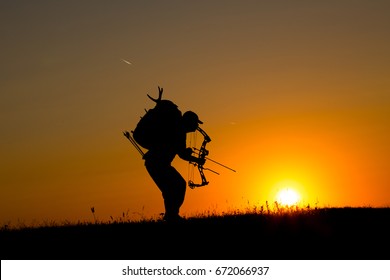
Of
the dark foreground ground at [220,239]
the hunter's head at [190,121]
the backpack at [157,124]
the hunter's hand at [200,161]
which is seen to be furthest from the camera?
the hunter's hand at [200,161]

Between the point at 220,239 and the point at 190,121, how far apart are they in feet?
14.2

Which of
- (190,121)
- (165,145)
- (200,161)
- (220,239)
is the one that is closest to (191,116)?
(190,121)

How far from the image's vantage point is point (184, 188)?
1916cm

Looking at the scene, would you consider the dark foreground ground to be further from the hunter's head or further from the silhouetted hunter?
the hunter's head

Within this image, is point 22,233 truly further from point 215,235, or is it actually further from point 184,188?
point 215,235

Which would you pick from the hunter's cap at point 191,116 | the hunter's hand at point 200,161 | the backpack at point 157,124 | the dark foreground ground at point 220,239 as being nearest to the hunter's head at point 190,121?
Result: the hunter's cap at point 191,116

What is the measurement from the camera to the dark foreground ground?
14.5 m

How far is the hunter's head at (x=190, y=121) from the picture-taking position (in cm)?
1925

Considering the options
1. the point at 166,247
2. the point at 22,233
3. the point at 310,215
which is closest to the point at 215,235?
the point at 166,247

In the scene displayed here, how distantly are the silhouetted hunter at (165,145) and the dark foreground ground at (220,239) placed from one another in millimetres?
656

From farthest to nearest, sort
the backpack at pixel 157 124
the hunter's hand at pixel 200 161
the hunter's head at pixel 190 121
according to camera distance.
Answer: the hunter's hand at pixel 200 161 → the hunter's head at pixel 190 121 → the backpack at pixel 157 124

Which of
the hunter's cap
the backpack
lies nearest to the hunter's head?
the hunter's cap

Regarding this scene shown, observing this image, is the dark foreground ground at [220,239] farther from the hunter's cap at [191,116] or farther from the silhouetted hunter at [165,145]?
the hunter's cap at [191,116]

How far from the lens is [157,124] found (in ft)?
61.4
